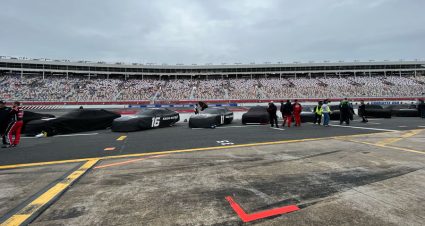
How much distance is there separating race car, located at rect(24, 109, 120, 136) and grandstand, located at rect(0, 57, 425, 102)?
29629 millimetres

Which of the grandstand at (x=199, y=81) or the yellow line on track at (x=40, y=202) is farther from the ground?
the grandstand at (x=199, y=81)

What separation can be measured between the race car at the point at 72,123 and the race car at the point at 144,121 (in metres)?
1.29

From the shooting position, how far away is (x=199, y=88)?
163 ft

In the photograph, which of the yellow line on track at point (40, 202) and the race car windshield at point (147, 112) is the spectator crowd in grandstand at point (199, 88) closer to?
the race car windshield at point (147, 112)

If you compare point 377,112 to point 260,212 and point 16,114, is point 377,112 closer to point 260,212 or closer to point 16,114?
point 260,212

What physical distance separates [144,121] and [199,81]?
46120 mm

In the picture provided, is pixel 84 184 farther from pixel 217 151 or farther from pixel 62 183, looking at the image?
pixel 217 151

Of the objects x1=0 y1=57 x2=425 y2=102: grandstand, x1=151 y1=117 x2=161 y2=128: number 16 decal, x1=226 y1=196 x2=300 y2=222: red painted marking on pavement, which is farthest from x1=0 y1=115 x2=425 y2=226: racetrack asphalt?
x1=0 y1=57 x2=425 y2=102: grandstand

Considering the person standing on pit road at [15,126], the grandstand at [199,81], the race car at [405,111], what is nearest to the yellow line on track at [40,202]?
the person standing on pit road at [15,126]

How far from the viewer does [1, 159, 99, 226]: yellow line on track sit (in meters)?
2.46

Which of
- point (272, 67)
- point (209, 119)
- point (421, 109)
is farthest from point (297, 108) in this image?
point (272, 67)

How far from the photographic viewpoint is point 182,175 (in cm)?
402

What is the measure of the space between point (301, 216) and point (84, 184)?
3207mm

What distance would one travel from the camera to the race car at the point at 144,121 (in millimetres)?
10773
